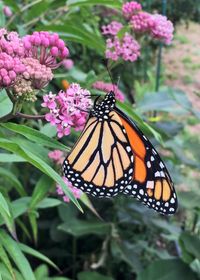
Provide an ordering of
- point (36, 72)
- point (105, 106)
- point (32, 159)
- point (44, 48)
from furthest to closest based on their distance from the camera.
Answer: point (105, 106) → point (44, 48) → point (36, 72) → point (32, 159)

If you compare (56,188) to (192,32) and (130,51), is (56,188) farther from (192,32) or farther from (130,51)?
(192,32)

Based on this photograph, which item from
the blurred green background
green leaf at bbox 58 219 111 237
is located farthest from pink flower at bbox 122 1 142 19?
green leaf at bbox 58 219 111 237

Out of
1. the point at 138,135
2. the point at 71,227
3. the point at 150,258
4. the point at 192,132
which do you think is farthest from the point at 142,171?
the point at 192,132

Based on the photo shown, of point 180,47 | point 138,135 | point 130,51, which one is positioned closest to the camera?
point 138,135

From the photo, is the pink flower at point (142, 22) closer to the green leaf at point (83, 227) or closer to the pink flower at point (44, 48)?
the pink flower at point (44, 48)

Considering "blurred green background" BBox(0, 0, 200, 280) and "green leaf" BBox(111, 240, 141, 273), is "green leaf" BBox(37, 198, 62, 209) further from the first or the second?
"green leaf" BBox(111, 240, 141, 273)

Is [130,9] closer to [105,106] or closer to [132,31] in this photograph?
[132,31]

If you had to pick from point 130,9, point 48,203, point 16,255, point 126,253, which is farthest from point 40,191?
point 126,253
